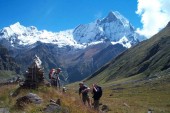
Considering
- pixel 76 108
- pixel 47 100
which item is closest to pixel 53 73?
pixel 47 100

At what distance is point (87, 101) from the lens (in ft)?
107

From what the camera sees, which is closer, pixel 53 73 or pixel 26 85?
pixel 26 85

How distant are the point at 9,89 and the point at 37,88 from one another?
15.5 feet

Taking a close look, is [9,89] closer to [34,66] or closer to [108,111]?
[34,66]

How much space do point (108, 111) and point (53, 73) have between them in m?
7.04

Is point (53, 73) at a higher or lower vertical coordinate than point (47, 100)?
higher

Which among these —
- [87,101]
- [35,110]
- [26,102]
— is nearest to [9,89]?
[87,101]

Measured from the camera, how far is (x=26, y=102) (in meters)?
25.5

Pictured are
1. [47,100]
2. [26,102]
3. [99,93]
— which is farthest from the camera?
[99,93]

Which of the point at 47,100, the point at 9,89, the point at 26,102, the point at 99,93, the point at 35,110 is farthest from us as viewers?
the point at 9,89

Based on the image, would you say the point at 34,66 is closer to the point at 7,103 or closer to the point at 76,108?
the point at 7,103

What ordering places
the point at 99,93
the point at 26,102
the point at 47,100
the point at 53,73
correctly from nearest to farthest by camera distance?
the point at 26,102 < the point at 47,100 < the point at 99,93 < the point at 53,73

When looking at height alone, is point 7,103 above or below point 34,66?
below

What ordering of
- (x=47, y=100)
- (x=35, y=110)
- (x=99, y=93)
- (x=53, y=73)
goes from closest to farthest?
1. (x=35, y=110)
2. (x=47, y=100)
3. (x=99, y=93)
4. (x=53, y=73)
